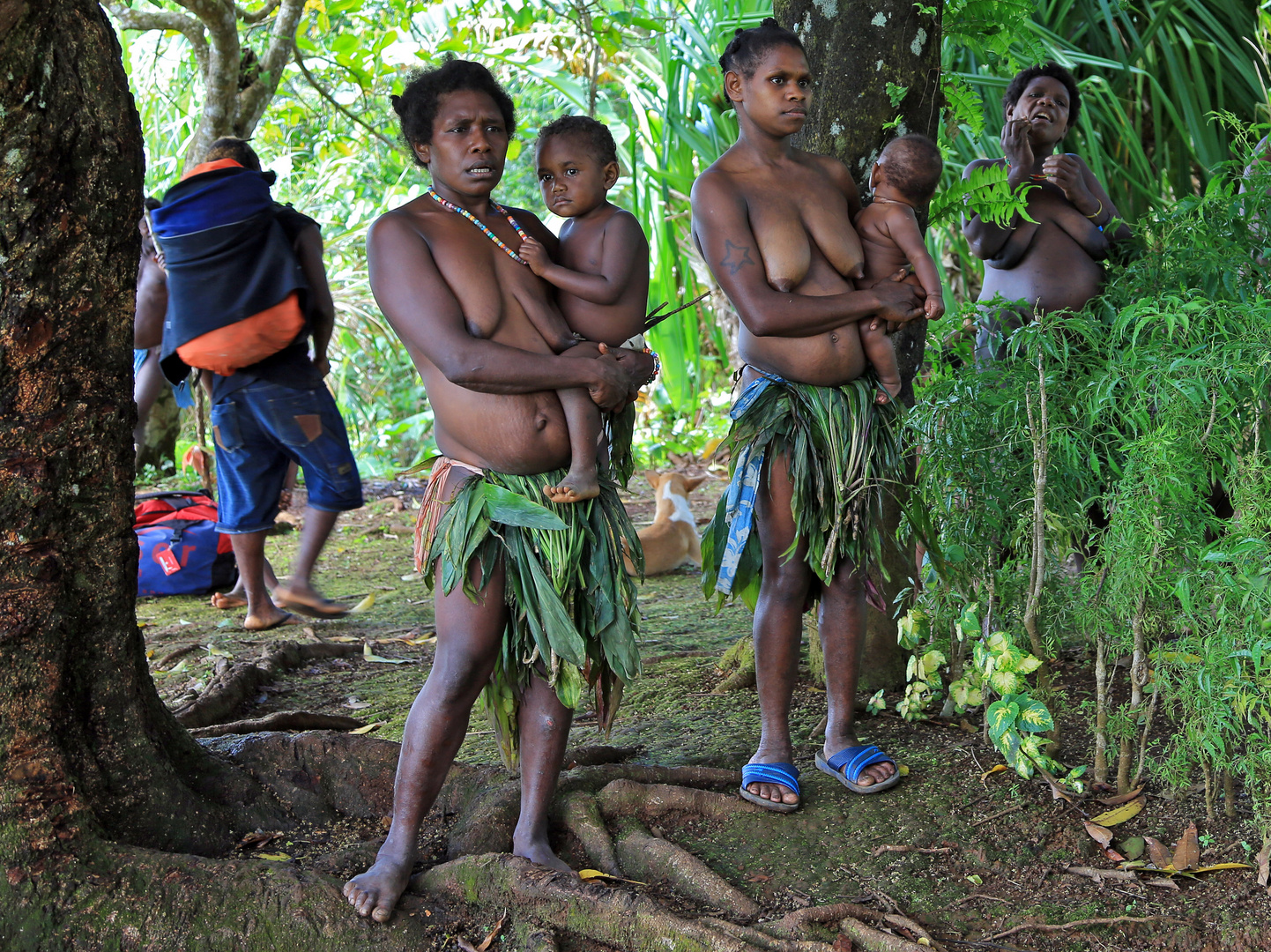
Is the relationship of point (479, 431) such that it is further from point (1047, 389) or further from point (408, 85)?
point (1047, 389)

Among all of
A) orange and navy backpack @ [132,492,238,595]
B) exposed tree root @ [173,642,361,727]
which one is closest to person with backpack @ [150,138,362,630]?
exposed tree root @ [173,642,361,727]

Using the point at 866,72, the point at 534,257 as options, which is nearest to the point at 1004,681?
the point at 534,257

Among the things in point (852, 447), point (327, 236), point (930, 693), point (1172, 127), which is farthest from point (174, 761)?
point (327, 236)

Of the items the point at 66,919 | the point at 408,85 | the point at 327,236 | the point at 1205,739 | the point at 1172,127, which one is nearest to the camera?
the point at 66,919

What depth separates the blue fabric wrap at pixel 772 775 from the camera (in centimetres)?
259

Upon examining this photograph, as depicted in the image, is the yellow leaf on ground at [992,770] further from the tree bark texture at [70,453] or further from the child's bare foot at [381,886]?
the tree bark texture at [70,453]

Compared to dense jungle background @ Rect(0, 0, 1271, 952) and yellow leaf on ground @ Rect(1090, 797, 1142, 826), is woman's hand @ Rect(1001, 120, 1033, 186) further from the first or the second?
yellow leaf on ground @ Rect(1090, 797, 1142, 826)

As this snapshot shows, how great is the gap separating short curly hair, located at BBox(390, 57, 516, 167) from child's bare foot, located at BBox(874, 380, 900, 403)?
1.15 metres

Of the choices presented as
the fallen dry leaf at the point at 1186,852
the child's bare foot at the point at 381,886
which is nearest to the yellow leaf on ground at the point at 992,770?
the fallen dry leaf at the point at 1186,852

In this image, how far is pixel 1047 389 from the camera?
7.97ft

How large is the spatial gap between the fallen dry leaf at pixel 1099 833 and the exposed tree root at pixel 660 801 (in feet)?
2.44

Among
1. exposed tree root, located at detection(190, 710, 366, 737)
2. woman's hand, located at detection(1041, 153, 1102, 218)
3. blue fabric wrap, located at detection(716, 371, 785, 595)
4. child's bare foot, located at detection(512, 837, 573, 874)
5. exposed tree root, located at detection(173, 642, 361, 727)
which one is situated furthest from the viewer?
woman's hand, located at detection(1041, 153, 1102, 218)

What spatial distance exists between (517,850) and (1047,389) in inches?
61.6

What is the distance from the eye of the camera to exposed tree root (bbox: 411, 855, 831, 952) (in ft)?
6.64
